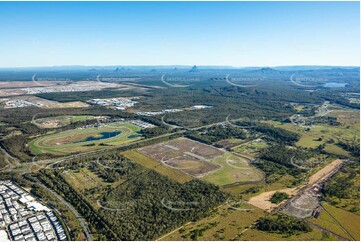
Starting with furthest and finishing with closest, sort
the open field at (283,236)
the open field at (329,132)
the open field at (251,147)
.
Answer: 1. the open field at (329,132)
2. the open field at (251,147)
3. the open field at (283,236)

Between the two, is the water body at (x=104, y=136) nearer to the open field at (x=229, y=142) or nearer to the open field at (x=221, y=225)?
the open field at (x=229, y=142)

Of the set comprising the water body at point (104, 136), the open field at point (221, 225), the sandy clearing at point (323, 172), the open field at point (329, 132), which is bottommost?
the open field at point (221, 225)

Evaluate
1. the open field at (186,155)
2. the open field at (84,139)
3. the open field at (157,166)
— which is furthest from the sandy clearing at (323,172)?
the open field at (84,139)

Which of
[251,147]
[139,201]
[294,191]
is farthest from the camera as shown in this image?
[251,147]

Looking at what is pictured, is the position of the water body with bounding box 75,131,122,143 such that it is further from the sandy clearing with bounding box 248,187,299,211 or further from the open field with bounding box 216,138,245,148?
the sandy clearing with bounding box 248,187,299,211

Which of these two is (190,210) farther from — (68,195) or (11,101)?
(11,101)

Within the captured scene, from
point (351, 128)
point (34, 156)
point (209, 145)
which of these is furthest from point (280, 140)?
point (34, 156)

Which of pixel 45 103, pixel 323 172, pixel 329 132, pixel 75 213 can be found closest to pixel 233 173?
pixel 323 172

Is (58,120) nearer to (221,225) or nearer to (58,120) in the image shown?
(58,120)
